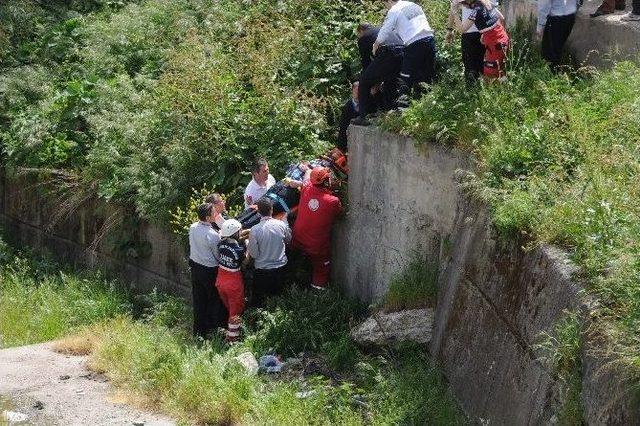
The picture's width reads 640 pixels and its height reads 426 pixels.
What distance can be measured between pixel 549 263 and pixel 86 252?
→ 10.0 metres

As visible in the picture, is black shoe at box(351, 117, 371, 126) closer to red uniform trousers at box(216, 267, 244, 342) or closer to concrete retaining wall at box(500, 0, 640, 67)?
red uniform trousers at box(216, 267, 244, 342)

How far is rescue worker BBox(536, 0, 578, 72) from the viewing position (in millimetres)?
11383

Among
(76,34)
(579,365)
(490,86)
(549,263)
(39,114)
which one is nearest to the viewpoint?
(579,365)

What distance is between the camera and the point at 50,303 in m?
14.5

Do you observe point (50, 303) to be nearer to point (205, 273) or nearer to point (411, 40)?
point (205, 273)

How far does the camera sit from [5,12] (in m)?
19.5

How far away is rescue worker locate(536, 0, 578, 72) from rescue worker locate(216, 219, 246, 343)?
3957mm

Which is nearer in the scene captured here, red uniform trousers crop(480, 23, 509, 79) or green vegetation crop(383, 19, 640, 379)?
green vegetation crop(383, 19, 640, 379)

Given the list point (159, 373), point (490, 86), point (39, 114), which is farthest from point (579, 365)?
point (39, 114)

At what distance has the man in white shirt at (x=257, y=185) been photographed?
12.3m

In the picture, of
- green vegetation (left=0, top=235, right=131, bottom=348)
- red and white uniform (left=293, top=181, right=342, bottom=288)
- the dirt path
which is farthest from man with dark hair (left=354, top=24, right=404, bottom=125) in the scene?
green vegetation (left=0, top=235, right=131, bottom=348)

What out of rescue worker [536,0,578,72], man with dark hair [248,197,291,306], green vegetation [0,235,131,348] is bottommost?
green vegetation [0,235,131,348]

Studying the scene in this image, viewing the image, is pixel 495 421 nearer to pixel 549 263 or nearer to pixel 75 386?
pixel 549 263

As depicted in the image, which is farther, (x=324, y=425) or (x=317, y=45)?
(x=317, y=45)
